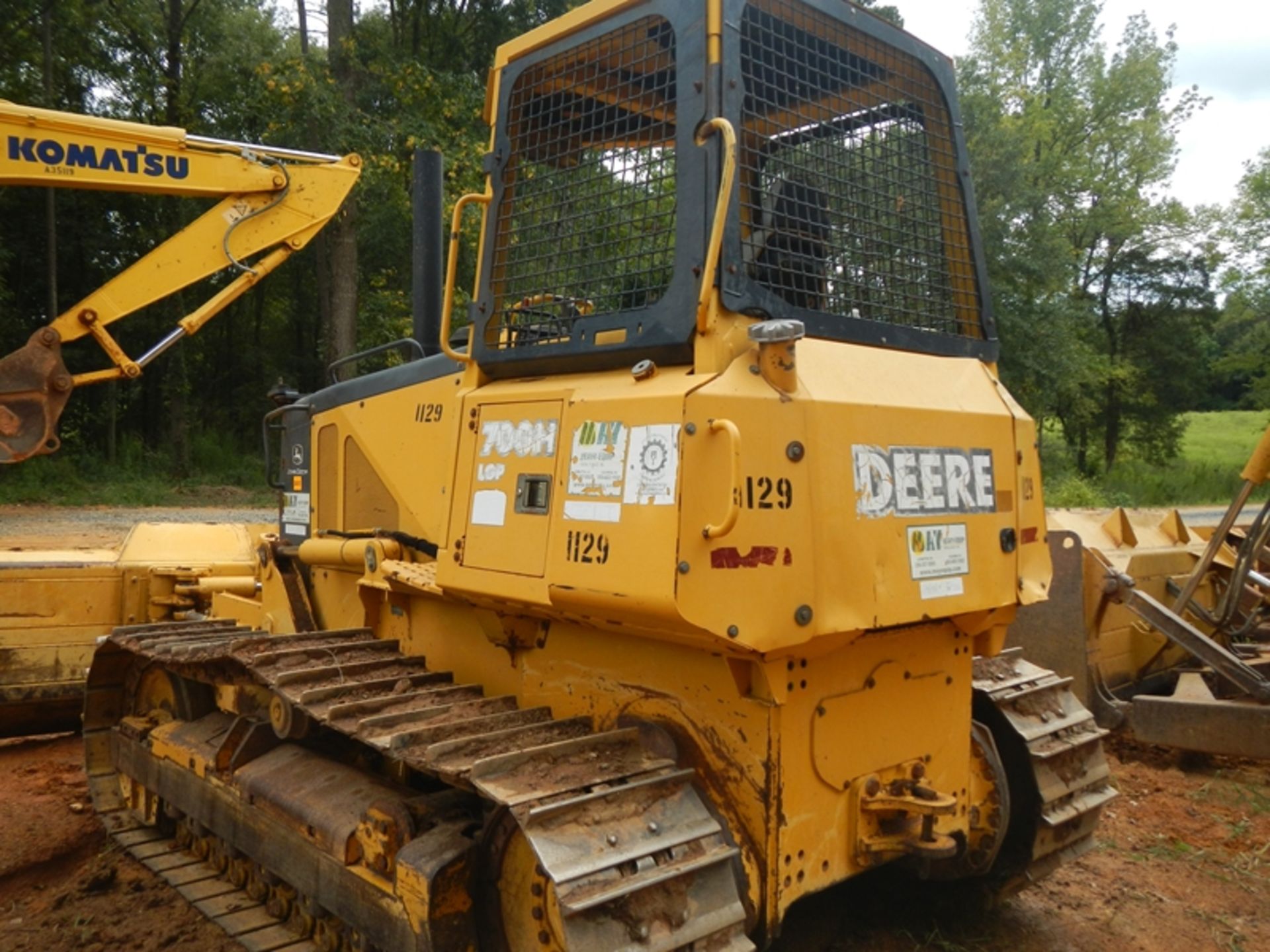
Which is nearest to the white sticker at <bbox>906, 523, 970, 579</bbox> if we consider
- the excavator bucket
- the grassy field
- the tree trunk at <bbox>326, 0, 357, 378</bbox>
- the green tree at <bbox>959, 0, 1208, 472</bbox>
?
the excavator bucket

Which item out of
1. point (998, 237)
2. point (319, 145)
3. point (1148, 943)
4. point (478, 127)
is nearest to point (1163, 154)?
point (998, 237)

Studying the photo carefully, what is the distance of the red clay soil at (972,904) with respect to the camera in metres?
3.90

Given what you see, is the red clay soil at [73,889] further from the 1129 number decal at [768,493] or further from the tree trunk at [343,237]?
the tree trunk at [343,237]

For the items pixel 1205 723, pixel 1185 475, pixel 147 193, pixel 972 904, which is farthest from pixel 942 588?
pixel 1185 475

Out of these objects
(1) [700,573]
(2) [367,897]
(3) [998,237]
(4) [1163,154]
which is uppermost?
(4) [1163,154]

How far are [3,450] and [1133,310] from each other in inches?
1329

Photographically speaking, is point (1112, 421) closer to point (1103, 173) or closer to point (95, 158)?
point (1103, 173)

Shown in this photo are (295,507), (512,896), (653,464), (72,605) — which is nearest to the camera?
(653,464)

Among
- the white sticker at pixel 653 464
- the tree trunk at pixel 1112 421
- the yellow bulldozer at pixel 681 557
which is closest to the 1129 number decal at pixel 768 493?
the yellow bulldozer at pixel 681 557

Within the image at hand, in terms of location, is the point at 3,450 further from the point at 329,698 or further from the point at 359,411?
the point at 329,698

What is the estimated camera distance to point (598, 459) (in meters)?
2.82

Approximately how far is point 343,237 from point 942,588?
529 inches

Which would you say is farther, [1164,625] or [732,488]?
[1164,625]

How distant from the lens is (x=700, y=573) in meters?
2.54
